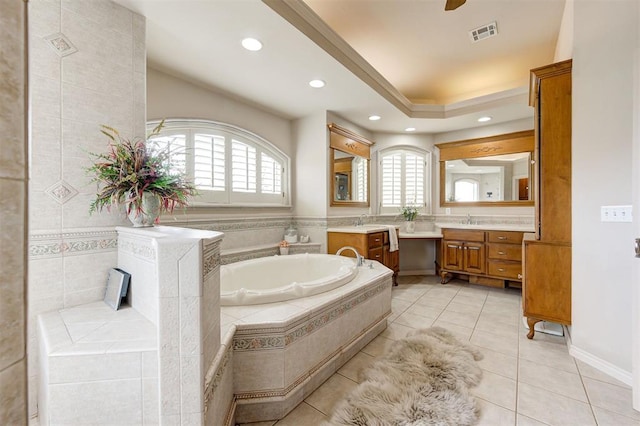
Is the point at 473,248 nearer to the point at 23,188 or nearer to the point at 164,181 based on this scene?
the point at 164,181

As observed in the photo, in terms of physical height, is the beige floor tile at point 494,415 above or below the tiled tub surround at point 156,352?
below

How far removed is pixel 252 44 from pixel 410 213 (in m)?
3.31

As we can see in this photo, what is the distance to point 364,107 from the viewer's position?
11.2ft

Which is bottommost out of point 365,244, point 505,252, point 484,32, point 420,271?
point 420,271

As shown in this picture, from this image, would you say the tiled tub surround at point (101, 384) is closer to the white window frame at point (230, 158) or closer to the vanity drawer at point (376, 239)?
the white window frame at point (230, 158)

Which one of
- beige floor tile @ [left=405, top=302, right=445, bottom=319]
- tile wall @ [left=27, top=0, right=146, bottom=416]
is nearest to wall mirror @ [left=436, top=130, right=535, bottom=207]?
beige floor tile @ [left=405, top=302, right=445, bottom=319]

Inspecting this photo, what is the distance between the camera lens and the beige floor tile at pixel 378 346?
6.87 feet

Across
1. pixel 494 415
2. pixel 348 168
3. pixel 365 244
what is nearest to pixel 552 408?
pixel 494 415

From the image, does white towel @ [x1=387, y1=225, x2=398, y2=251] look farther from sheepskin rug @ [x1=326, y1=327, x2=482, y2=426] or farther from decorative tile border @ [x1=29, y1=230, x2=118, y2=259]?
decorative tile border @ [x1=29, y1=230, x2=118, y2=259]

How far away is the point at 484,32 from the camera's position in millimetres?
2627

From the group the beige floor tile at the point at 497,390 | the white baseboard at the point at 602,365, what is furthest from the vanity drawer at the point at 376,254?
the white baseboard at the point at 602,365

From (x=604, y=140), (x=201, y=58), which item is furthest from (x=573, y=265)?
(x=201, y=58)

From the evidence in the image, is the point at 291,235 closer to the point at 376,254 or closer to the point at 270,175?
the point at 270,175

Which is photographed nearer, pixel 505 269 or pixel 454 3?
pixel 454 3
